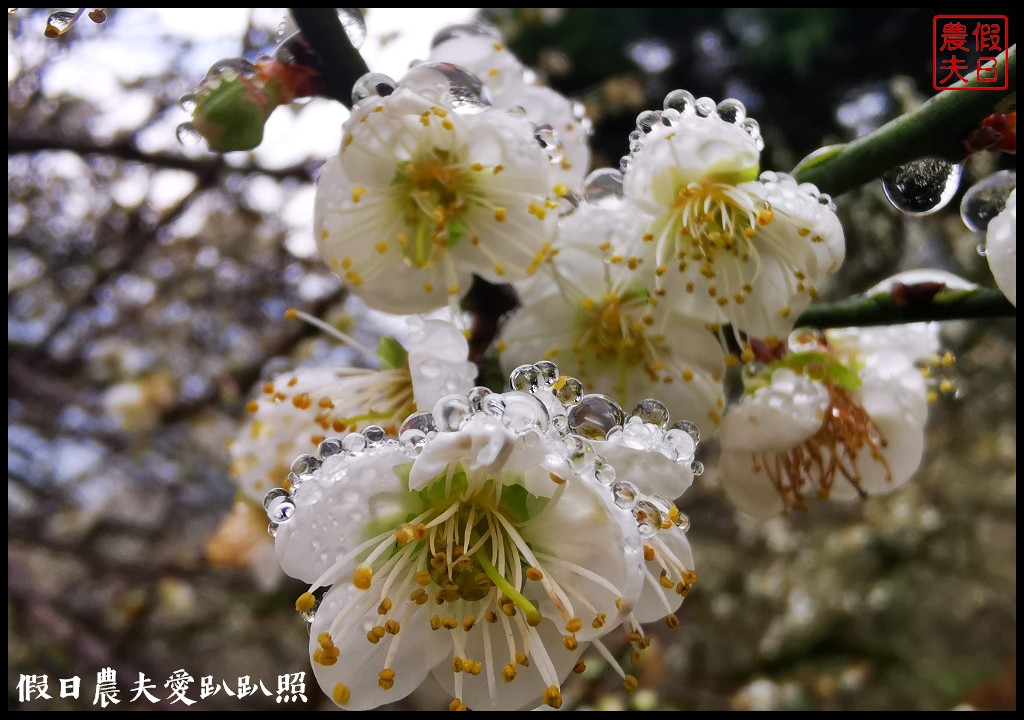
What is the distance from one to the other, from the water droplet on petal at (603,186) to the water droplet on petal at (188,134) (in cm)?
29

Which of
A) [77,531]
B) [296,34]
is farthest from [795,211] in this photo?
[77,531]

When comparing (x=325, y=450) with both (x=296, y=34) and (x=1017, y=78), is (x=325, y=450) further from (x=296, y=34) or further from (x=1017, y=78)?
(x=1017, y=78)

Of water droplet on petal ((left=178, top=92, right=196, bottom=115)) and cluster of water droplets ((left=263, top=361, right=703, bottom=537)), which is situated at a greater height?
A: water droplet on petal ((left=178, top=92, right=196, bottom=115))

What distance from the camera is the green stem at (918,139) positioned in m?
0.46

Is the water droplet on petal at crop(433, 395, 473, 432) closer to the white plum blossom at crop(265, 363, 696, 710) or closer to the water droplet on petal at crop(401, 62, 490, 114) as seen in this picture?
the white plum blossom at crop(265, 363, 696, 710)

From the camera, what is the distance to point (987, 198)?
1.72 ft

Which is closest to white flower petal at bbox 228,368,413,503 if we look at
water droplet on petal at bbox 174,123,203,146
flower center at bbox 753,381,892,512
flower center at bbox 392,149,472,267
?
flower center at bbox 392,149,472,267

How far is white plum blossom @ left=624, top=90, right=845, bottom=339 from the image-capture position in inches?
20.7

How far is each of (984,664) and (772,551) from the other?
0.67 metres

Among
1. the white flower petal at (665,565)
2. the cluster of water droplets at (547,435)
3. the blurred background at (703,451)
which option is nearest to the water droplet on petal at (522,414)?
the cluster of water droplets at (547,435)

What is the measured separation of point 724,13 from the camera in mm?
2551

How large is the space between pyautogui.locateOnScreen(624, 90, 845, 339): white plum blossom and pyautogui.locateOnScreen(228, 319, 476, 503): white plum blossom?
0.57 feet

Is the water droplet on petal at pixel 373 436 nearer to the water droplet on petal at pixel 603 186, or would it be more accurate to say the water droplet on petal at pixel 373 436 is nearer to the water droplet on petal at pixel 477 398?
→ the water droplet on petal at pixel 477 398

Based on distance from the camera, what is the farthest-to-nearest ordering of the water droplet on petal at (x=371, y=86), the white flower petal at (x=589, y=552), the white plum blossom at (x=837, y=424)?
the white plum blossom at (x=837, y=424), the water droplet on petal at (x=371, y=86), the white flower petal at (x=589, y=552)
